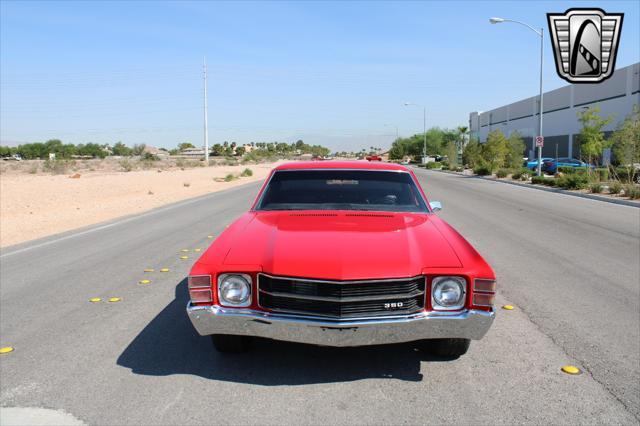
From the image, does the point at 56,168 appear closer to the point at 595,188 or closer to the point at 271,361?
the point at 595,188

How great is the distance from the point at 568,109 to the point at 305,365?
6534cm

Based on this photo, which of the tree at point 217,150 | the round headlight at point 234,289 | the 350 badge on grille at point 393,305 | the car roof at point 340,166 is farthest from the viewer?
the tree at point 217,150

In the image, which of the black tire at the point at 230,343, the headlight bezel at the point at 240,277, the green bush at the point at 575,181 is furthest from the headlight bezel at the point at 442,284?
the green bush at the point at 575,181

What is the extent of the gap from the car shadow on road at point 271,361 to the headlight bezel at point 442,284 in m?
0.61

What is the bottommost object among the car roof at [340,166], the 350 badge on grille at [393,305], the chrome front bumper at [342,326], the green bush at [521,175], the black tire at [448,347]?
the black tire at [448,347]

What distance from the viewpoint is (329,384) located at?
3697mm

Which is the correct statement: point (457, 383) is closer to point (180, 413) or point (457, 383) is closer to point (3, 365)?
point (180, 413)

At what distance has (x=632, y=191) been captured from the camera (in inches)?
779

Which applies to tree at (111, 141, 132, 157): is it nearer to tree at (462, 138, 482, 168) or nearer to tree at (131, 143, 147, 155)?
tree at (131, 143, 147, 155)

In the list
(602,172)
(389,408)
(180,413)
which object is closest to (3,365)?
(180,413)

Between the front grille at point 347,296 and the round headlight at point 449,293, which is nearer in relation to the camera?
the front grille at point 347,296

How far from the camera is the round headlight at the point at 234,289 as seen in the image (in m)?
3.57

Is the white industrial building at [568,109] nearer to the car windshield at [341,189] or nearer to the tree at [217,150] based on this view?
the car windshield at [341,189]

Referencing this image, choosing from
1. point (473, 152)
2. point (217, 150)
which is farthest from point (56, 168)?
point (217, 150)
